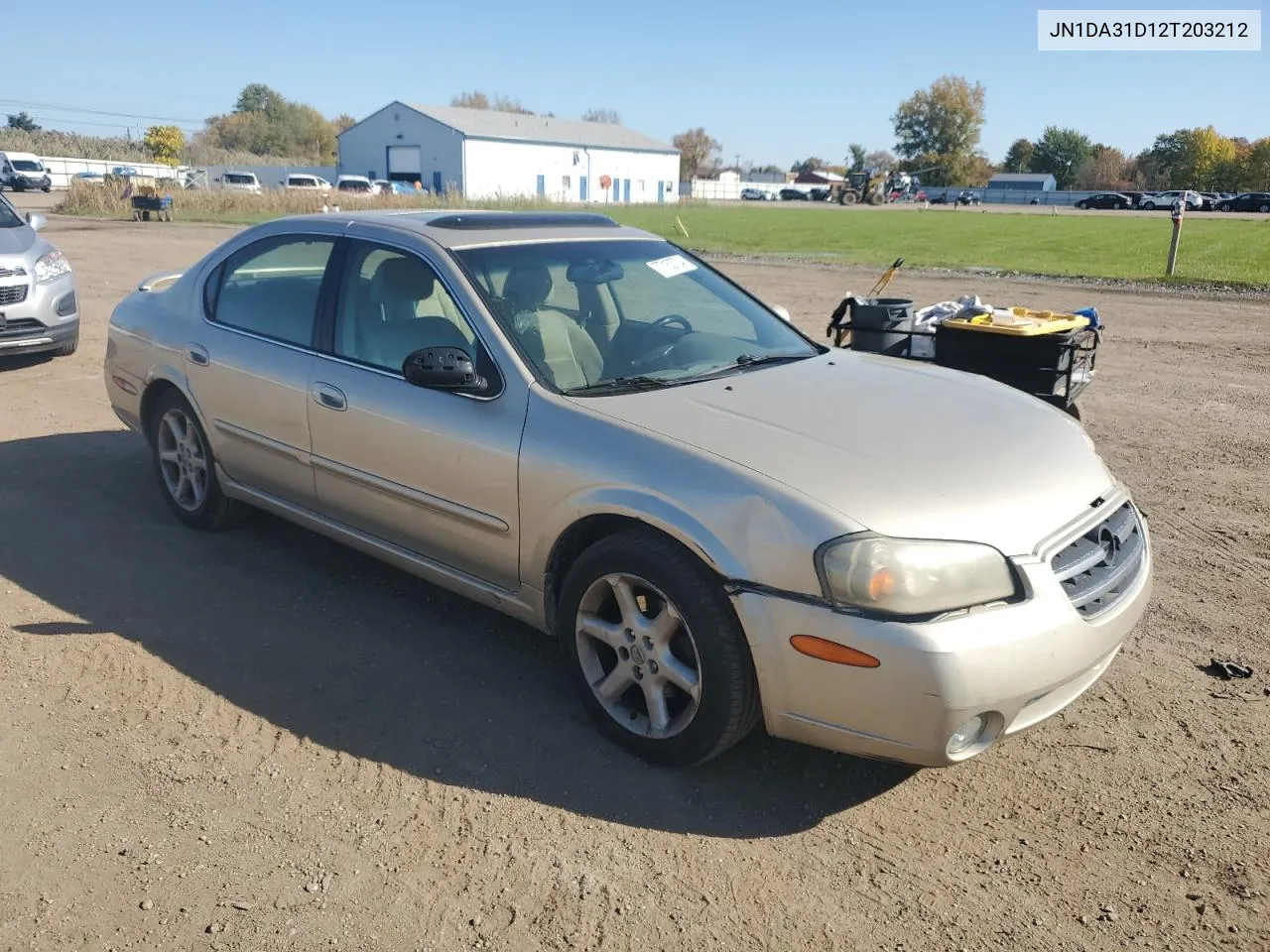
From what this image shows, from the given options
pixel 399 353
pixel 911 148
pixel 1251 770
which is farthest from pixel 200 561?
pixel 911 148

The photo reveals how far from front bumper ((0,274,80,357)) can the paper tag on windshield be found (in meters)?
7.32

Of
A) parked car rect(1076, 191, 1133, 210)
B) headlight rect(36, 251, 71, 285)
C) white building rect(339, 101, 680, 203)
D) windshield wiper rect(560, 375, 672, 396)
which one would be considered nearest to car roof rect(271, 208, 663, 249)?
windshield wiper rect(560, 375, 672, 396)

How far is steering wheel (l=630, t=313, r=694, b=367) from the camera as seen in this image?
156 inches

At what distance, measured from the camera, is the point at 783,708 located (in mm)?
2980

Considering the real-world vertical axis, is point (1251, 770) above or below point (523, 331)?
below

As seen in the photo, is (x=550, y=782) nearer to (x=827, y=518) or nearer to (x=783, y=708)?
(x=783, y=708)

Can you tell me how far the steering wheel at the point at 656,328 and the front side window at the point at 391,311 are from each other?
63 cm

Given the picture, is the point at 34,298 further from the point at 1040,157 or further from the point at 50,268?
the point at 1040,157

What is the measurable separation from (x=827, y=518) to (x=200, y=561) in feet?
11.4

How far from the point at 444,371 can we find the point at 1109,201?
79.9 metres

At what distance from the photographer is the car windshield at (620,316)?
385 centimetres

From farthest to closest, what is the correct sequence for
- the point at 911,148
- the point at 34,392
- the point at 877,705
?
the point at 911,148, the point at 34,392, the point at 877,705

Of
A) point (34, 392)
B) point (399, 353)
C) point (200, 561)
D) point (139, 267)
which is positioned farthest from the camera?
point (139, 267)

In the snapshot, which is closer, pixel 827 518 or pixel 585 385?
pixel 827 518
